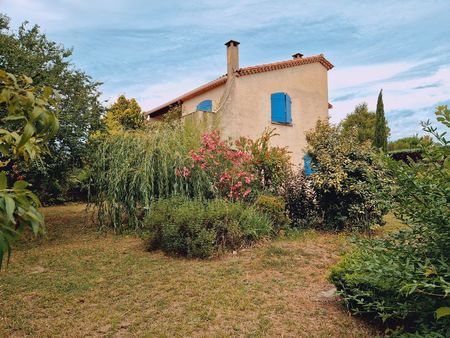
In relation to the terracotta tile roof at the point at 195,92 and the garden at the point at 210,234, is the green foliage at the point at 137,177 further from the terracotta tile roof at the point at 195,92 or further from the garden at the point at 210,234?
the terracotta tile roof at the point at 195,92

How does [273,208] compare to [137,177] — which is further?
[137,177]

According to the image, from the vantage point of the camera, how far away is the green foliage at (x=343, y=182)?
8.81m

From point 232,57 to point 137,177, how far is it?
7.94 m

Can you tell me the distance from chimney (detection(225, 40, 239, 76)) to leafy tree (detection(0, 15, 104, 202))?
5.93 meters

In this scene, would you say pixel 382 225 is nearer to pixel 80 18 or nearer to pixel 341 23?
pixel 341 23

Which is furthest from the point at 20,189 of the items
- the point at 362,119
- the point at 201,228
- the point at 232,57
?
the point at 362,119

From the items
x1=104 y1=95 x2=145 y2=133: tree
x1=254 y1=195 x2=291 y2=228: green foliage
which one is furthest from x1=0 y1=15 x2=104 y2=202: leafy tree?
x1=104 y1=95 x2=145 y2=133: tree

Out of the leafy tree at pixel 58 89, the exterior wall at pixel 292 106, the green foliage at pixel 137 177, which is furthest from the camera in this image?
the exterior wall at pixel 292 106

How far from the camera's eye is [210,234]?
6.47 meters

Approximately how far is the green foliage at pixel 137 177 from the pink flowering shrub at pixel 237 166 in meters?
0.28

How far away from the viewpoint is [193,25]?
7.23 meters

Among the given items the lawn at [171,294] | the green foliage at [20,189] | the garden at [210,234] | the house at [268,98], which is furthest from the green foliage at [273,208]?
the green foliage at [20,189]

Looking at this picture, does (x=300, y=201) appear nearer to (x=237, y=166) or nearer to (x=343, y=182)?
(x=343, y=182)

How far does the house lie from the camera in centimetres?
1441
